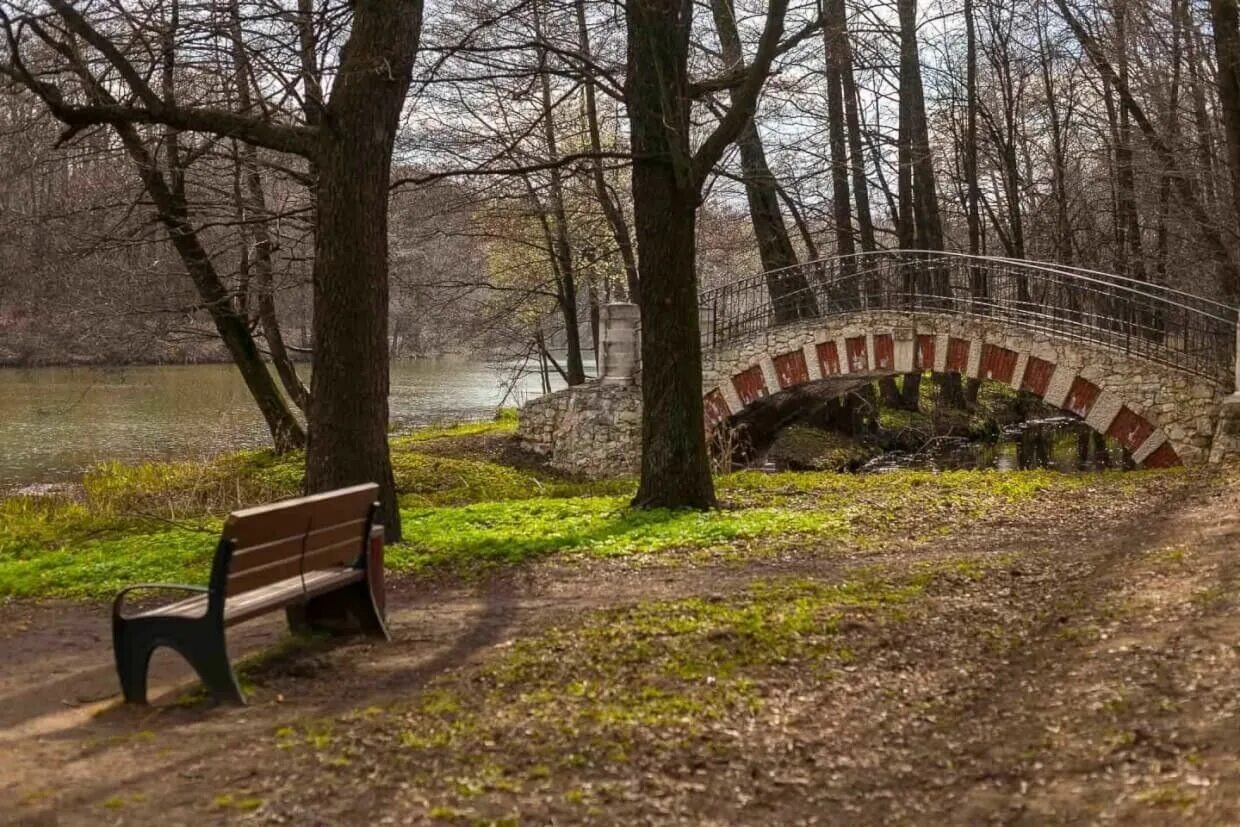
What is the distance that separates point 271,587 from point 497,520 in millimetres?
4462

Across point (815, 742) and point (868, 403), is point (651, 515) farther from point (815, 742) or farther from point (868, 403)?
point (868, 403)

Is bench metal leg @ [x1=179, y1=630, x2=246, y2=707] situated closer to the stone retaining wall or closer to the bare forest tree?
the bare forest tree

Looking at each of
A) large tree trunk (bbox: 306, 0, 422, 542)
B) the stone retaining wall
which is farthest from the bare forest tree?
the stone retaining wall

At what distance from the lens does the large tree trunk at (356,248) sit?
796 cm

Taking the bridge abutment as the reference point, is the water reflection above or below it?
below

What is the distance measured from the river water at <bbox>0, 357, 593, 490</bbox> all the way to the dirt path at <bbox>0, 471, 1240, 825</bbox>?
37.1 ft

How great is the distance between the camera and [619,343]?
56.6 feet

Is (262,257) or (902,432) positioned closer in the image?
(262,257)

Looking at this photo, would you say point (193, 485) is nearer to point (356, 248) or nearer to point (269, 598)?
point (356, 248)

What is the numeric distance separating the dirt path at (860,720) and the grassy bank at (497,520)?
4.92ft

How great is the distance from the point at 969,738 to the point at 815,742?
53 centimetres

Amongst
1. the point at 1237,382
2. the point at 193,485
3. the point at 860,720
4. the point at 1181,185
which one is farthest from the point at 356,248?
the point at 1181,185

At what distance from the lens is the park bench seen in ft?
14.8

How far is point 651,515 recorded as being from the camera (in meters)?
9.29
